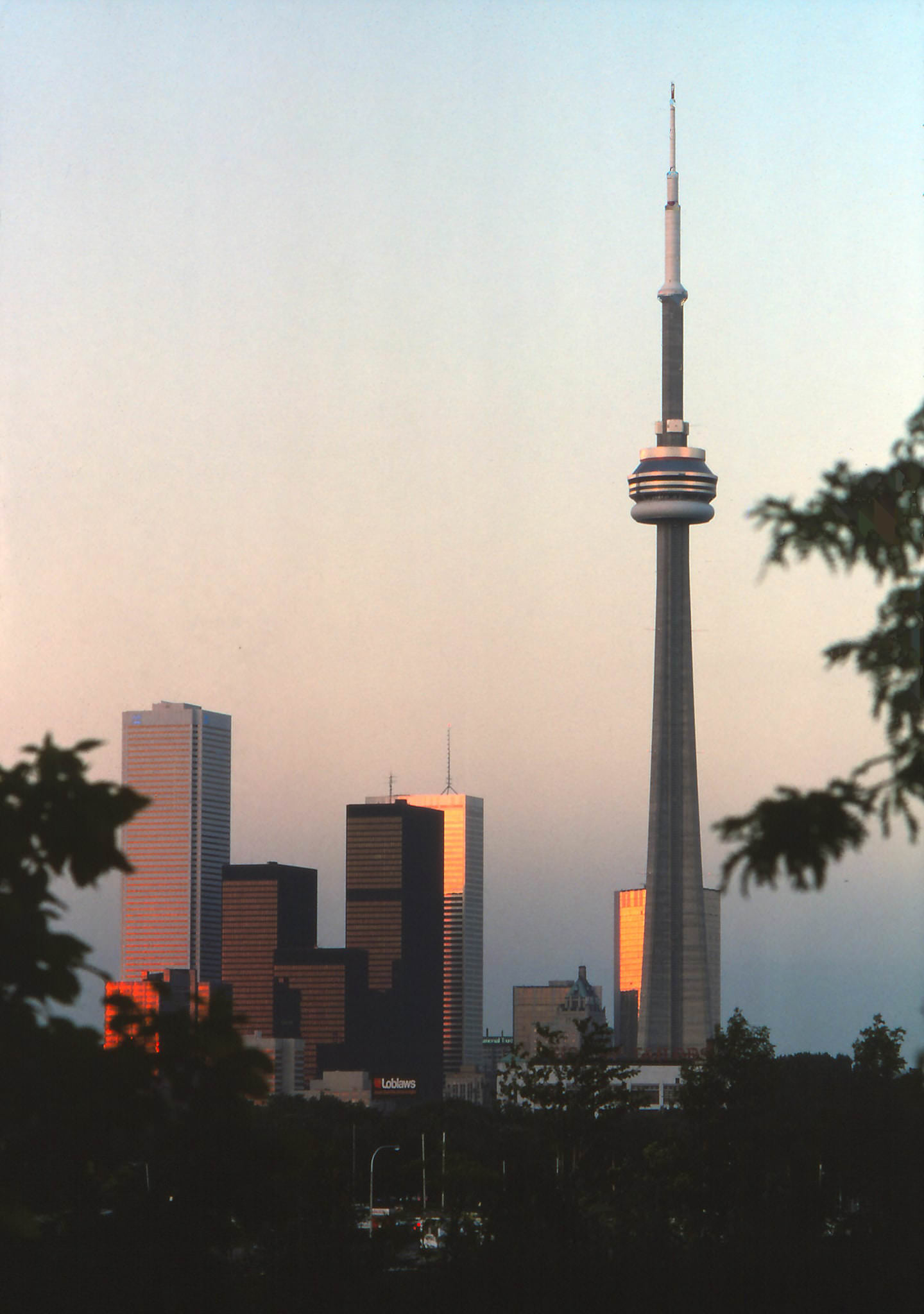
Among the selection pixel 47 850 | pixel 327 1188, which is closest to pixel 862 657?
pixel 47 850

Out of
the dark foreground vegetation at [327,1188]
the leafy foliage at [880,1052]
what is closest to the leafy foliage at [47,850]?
the dark foreground vegetation at [327,1188]

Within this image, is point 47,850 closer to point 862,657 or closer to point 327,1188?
point 862,657

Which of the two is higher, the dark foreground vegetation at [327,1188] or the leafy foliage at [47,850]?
the leafy foliage at [47,850]

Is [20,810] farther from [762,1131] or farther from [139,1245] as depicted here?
[762,1131]

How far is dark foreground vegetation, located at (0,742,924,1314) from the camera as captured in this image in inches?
541

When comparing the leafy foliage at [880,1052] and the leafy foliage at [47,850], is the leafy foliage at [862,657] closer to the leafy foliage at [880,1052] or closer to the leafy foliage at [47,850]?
the leafy foliage at [47,850]

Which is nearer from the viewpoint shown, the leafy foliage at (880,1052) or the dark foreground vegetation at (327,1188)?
the dark foreground vegetation at (327,1188)

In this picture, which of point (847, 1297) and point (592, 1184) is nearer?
point (847, 1297)

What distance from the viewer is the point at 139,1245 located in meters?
22.2

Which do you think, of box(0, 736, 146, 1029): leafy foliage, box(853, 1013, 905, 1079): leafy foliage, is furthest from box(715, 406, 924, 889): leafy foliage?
box(853, 1013, 905, 1079): leafy foliage

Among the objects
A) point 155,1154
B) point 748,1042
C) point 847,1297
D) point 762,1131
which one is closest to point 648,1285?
point 847,1297

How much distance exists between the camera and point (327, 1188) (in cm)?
7850

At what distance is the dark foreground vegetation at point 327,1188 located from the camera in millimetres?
13734

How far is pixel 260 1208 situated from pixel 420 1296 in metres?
16.7
